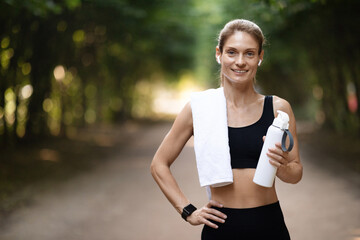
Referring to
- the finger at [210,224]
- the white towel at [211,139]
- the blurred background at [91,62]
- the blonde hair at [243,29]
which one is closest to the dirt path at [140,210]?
the blurred background at [91,62]

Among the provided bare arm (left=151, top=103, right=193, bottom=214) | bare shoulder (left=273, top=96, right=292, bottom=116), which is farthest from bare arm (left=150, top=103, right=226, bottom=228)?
bare shoulder (left=273, top=96, right=292, bottom=116)

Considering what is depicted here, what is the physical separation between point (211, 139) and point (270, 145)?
31 centimetres

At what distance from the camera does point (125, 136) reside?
23.5 meters

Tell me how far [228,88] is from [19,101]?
12973mm

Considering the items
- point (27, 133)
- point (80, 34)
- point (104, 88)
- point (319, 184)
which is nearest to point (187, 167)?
point (319, 184)

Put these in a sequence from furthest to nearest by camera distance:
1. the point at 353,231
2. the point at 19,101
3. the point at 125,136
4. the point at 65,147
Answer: the point at 125,136, the point at 65,147, the point at 19,101, the point at 353,231

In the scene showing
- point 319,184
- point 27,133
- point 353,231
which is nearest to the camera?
point 353,231

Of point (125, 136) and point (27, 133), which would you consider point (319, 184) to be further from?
point (125, 136)

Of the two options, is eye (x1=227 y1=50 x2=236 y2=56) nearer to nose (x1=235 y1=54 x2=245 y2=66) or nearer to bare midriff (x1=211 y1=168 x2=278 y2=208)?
nose (x1=235 y1=54 x2=245 y2=66)

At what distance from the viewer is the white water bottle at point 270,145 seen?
2320 millimetres

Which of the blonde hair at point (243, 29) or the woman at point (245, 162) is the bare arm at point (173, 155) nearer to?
the woman at point (245, 162)

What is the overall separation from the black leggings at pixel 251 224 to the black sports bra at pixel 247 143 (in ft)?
0.77

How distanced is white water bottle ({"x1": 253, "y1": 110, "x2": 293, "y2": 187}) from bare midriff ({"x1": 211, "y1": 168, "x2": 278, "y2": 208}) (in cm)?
13

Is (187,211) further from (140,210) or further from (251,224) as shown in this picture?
(140,210)
